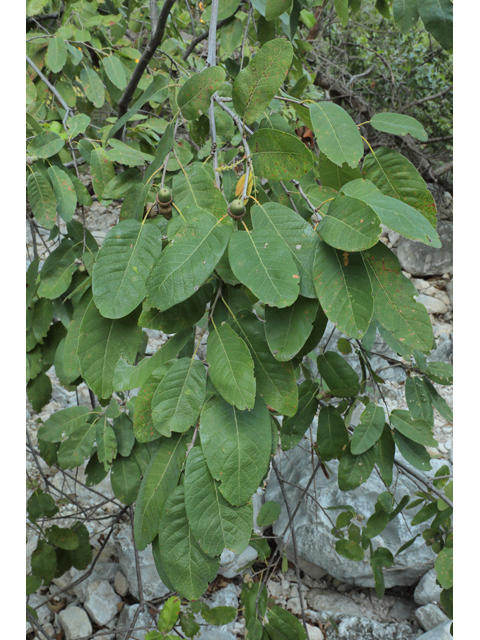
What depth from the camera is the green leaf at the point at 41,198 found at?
979 mm

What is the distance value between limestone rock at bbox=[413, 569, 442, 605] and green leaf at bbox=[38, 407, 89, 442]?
1645 millimetres

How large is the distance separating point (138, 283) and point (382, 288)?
0.31 metres

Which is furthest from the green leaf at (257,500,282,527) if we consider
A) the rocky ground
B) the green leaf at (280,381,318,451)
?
the green leaf at (280,381,318,451)

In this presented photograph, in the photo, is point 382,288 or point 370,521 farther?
point 370,521

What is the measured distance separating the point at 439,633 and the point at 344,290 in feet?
5.63

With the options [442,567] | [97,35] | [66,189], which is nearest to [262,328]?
[66,189]

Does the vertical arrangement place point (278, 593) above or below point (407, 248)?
below

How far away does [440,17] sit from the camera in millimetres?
736

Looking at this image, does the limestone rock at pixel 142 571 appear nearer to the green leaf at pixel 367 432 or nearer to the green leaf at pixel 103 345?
the green leaf at pixel 367 432

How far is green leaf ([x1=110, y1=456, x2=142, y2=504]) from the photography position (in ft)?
3.66

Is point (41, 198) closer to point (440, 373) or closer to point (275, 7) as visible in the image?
point (275, 7)

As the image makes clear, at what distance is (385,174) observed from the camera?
2.16 feet

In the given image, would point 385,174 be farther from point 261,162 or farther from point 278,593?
point 278,593

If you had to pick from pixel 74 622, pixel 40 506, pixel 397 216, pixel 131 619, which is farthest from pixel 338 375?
pixel 74 622
